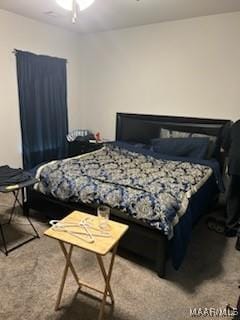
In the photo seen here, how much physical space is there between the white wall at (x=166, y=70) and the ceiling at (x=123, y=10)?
20 centimetres

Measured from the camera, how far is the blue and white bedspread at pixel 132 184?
2131 millimetres

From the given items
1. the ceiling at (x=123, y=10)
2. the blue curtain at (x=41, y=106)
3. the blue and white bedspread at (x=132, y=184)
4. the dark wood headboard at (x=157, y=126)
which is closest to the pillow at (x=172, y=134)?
the dark wood headboard at (x=157, y=126)

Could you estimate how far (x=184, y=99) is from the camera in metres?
3.77

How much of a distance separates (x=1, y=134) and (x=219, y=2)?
3303mm

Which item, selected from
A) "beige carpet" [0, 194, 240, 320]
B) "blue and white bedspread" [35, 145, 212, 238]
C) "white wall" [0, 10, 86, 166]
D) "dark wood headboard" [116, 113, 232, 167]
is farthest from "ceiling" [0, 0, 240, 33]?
"beige carpet" [0, 194, 240, 320]

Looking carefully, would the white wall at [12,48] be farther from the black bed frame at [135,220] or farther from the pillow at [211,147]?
the pillow at [211,147]

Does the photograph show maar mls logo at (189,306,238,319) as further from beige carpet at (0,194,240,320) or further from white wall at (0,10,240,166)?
white wall at (0,10,240,166)

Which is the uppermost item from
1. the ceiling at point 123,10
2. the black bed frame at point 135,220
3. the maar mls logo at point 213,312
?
the ceiling at point 123,10

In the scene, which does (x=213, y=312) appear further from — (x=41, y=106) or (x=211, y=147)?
(x=41, y=106)

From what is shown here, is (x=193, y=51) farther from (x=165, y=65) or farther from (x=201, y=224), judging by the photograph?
(x=201, y=224)

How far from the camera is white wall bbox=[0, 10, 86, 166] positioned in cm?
352

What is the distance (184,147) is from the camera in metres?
3.51

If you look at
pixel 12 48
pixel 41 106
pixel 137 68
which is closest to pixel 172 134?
pixel 137 68

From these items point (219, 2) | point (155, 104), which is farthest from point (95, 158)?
point (219, 2)
